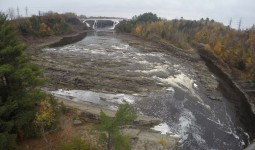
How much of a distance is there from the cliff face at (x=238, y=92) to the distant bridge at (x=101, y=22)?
10604 centimetres

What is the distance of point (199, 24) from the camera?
131m

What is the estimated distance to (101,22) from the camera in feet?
599

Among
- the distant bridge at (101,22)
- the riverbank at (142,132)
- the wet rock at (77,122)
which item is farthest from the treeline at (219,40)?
the wet rock at (77,122)

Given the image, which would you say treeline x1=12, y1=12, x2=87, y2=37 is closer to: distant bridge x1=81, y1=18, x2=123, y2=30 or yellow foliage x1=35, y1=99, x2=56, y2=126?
distant bridge x1=81, y1=18, x2=123, y2=30

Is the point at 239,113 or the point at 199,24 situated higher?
→ the point at 199,24

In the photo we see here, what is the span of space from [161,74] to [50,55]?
28957 mm

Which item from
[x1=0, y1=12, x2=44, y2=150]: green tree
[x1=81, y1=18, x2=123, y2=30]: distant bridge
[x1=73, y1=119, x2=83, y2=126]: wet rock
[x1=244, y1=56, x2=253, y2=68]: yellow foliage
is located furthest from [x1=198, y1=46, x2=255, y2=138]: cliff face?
[x1=81, y1=18, x2=123, y2=30]: distant bridge

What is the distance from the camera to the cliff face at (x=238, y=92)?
40.2m

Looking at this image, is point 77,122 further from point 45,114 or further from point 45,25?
point 45,25

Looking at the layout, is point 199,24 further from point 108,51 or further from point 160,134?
point 160,134

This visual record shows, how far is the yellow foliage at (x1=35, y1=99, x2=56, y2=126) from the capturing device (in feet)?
84.5

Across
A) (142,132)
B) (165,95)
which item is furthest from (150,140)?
(165,95)

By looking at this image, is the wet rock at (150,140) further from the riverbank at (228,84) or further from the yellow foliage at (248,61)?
the yellow foliage at (248,61)

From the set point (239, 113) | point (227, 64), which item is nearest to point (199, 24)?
point (227, 64)
